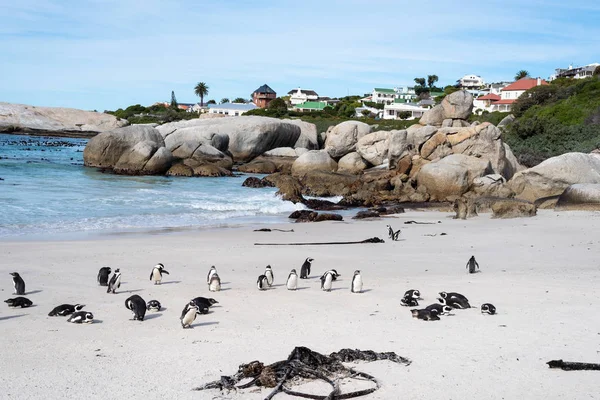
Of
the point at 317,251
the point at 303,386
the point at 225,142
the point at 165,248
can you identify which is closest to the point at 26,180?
the point at 225,142

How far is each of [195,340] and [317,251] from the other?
6.87 meters

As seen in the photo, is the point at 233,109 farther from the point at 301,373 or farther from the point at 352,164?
the point at 301,373

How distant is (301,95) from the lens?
13750 centimetres

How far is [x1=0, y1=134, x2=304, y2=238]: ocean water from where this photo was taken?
55.8 feet

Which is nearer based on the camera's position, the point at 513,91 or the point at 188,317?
the point at 188,317

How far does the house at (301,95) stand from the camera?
137 metres

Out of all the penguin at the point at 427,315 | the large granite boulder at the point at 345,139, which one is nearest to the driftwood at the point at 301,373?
the penguin at the point at 427,315

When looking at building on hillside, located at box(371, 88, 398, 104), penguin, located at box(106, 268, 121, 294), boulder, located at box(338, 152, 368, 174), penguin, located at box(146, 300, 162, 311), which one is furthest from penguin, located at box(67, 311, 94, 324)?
building on hillside, located at box(371, 88, 398, 104)

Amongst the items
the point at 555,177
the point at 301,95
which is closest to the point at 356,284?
the point at 555,177

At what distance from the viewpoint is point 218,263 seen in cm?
1170

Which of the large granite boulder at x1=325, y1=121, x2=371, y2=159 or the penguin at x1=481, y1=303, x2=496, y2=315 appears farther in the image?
the large granite boulder at x1=325, y1=121, x2=371, y2=159

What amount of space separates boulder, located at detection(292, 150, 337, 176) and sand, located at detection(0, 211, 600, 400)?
2081 centimetres

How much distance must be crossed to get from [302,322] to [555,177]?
18085 millimetres

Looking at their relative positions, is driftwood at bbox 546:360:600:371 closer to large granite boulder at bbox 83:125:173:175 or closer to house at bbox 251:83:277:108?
large granite boulder at bbox 83:125:173:175
